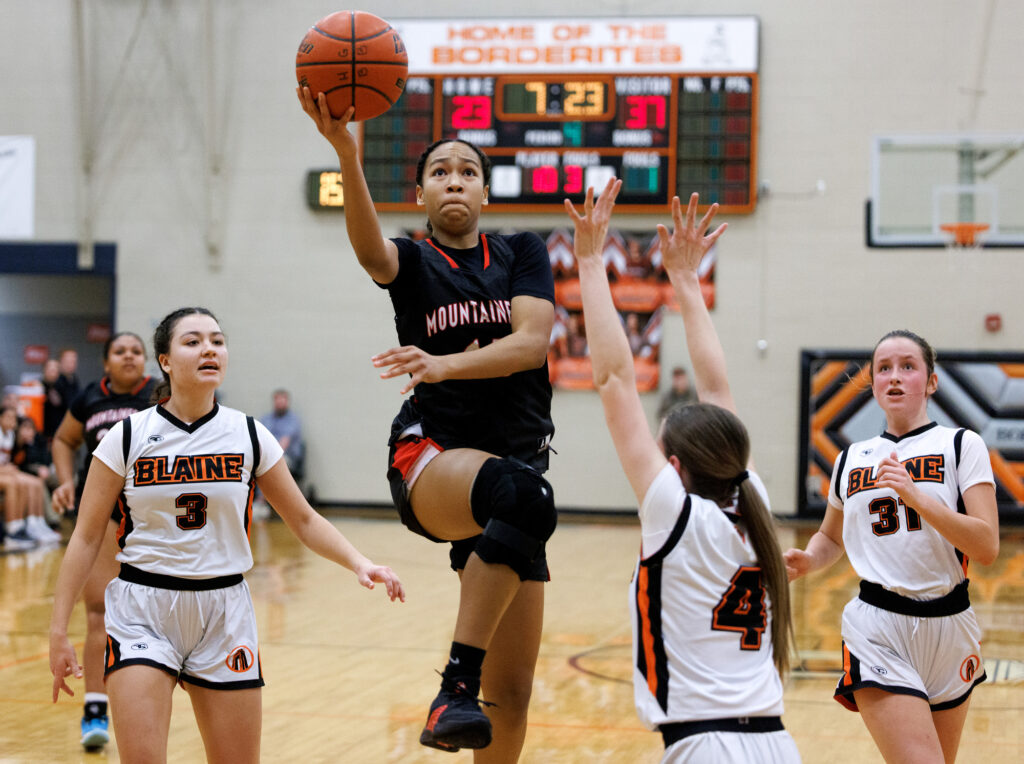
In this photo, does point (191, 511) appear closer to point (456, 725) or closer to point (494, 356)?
point (494, 356)

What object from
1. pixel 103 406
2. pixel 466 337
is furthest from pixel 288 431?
pixel 466 337

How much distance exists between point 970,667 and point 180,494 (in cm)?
243

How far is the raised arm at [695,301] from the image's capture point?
304 cm

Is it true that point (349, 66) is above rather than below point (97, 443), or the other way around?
above

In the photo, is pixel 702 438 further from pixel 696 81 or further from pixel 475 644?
pixel 696 81

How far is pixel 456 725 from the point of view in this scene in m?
2.89

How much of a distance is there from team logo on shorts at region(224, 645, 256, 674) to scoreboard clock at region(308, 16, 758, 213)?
1057 cm

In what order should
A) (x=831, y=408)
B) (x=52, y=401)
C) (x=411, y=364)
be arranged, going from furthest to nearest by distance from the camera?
(x=831, y=408) < (x=52, y=401) < (x=411, y=364)

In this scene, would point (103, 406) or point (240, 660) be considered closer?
point (240, 660)

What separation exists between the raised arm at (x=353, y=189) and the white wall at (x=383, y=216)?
11203 mm

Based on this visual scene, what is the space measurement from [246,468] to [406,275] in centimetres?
80

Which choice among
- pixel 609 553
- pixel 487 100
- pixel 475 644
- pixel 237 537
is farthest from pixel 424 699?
pixel 487 100

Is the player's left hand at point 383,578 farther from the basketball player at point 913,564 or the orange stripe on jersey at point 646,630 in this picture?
the basketball player at point 913,564

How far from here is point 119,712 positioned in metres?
3.33
